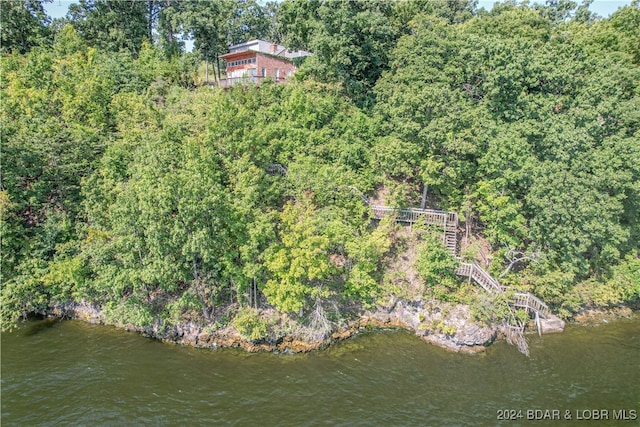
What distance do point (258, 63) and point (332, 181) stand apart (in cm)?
2275

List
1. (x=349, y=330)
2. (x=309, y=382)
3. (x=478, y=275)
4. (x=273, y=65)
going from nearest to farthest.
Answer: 1. (x=309, y=382)
2. (x=349, y=330)
3. (x=478, y=275)
4. (x=273, y=65)

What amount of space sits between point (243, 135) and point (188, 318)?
13.4m

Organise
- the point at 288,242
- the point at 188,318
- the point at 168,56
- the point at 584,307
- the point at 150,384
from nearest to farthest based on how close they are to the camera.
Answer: the point at 150,384 < the point at 288,242 < the point at 188,318 < the point at 584,307 < the point at 168,56

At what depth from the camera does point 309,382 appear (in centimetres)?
2050

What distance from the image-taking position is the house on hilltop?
41500 mm

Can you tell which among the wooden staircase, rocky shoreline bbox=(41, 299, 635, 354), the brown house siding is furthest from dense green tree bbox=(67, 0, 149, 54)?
the wooden staircase

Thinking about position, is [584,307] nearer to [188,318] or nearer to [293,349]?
[293,349]

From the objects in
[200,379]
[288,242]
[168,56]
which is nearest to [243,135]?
[288,242]

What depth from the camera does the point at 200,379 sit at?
20.6m

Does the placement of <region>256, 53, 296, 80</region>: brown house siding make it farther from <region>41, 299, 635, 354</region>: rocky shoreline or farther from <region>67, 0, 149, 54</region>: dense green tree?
<region>41, 299, 635, 354</region>: rocky shoreline

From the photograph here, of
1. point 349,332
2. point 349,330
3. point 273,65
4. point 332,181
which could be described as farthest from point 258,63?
point 349,332

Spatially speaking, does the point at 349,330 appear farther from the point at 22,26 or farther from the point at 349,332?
the point at 22,26

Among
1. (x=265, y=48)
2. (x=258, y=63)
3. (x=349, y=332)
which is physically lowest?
(x=349, y=332)

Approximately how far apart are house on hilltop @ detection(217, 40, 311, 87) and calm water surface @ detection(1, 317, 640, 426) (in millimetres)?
29804
